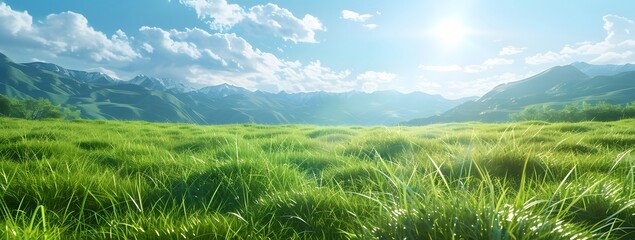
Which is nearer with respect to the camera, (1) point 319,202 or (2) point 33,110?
(1) point 319,202

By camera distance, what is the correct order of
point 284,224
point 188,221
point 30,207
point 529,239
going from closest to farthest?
point 529,239 → point 188,221 → point 284,224 → point 30,207

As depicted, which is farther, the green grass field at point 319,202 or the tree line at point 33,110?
the tree line at point 33,110

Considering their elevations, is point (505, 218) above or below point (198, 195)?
above

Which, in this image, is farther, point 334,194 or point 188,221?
point 334,194

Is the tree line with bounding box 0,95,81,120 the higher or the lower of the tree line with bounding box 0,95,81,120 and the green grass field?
the lower

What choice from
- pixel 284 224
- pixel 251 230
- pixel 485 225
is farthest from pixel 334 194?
pixel 485 225

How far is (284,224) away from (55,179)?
2.61m

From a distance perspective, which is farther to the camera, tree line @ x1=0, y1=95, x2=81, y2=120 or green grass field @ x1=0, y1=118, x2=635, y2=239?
tree line @ x1=0, y1=95, x2=81, y2=120

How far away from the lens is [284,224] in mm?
3100

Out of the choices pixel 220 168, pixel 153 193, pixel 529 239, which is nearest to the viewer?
pixel 529 239

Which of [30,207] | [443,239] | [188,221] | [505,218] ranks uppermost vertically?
[505,218]

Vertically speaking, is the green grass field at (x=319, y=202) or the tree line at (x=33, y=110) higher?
the green grass field at (x=319, y=202)

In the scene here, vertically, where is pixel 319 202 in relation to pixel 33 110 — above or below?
above

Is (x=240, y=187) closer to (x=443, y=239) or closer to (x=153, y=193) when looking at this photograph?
(x=153, y=193)
